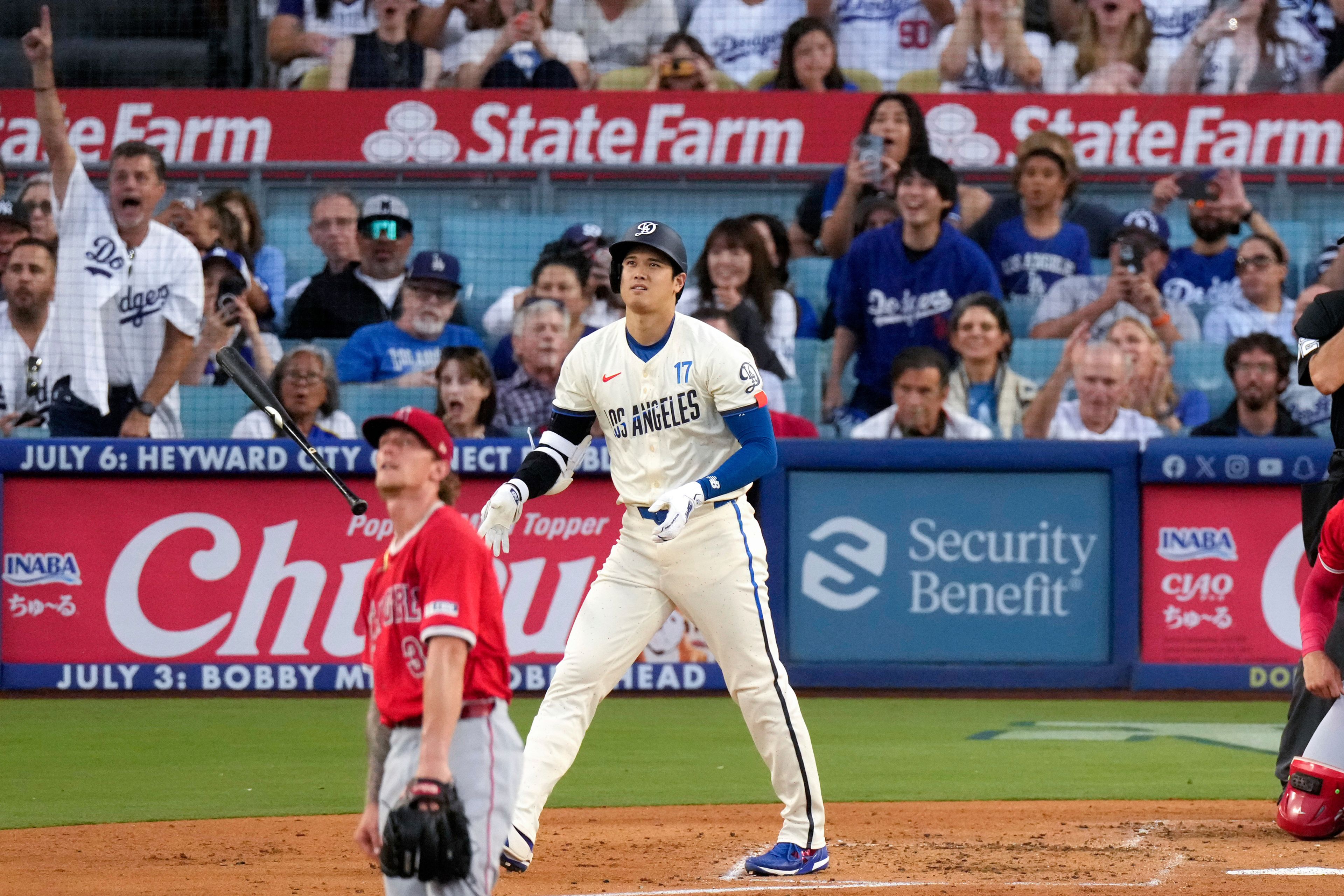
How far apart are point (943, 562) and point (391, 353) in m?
3.42

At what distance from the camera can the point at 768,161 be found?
484 inches

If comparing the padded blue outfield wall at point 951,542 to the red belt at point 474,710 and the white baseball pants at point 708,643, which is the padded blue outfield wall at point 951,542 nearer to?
the white baseball pants at point 708,643

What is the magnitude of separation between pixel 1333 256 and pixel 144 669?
299 inches

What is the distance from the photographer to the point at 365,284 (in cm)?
1062

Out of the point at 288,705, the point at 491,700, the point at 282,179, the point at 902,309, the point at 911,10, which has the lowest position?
the point at 288,705

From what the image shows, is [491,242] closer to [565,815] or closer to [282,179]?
[282,179]

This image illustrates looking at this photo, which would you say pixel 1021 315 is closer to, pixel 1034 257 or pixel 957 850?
pixel 1034 257

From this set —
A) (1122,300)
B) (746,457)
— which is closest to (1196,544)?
(1122,300)

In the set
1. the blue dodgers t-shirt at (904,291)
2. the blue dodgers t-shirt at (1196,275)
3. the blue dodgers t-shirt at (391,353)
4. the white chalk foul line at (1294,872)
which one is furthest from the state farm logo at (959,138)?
the white chalk foul line at (1294,872)

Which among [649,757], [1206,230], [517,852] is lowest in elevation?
[649,757]

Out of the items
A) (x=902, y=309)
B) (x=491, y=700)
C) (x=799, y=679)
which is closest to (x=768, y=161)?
(x=902, y=309)

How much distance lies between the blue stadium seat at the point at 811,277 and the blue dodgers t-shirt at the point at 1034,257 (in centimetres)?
105

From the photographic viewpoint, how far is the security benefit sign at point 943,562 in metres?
9.28

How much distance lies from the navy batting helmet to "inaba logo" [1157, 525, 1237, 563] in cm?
506
